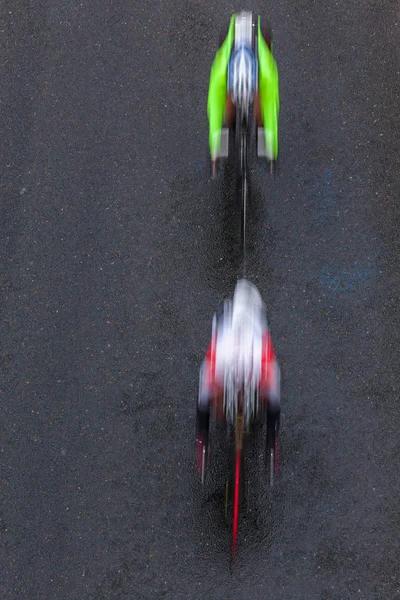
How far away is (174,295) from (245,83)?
176 centimetres

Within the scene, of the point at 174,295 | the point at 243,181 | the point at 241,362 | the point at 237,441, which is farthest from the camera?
the point at 243,181

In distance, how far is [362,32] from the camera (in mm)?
6324

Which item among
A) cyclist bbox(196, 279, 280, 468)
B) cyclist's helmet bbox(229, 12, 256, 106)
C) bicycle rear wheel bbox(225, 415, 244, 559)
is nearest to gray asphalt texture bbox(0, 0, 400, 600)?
bicycle rear wheel bbox(225, 415, 244, 559)

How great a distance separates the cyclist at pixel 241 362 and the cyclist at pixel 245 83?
129 cm

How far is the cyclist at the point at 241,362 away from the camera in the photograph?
417 cm

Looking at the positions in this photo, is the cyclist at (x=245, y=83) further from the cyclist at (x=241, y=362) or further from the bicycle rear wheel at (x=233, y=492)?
the bicycle rear wheel at (x=233, y=492)

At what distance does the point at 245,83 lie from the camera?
4.81 metres

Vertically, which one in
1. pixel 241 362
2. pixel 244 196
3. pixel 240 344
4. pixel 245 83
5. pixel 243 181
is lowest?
pixel 241 362

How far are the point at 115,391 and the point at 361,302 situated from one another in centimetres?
208

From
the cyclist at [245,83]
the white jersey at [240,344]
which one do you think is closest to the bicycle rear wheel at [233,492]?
the white jersey at [240,344]

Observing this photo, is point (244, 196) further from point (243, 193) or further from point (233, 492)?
point (233, 492)

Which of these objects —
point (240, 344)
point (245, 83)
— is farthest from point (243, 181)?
point (240, 344)

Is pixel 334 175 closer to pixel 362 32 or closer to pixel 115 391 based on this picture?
pixel 362 32

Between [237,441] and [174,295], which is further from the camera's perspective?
[174,295]
